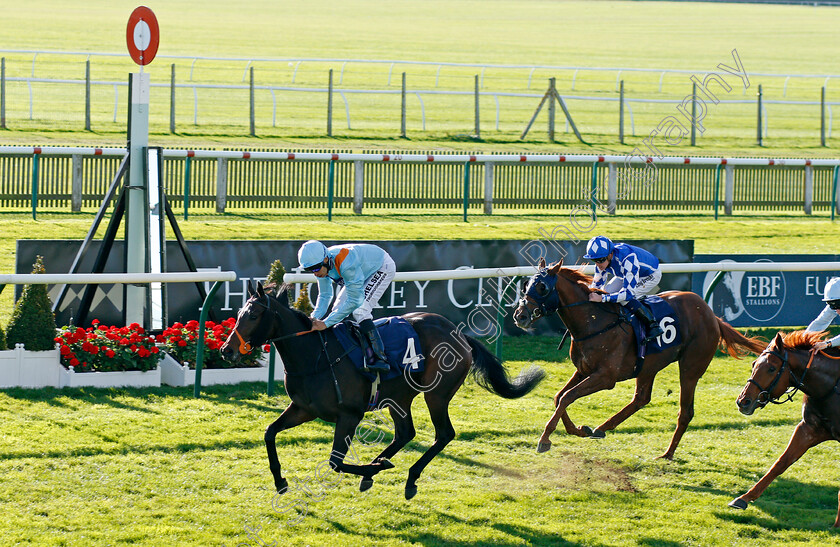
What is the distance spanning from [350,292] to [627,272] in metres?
2.15

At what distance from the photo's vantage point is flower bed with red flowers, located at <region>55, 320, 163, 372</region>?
28.7 ft

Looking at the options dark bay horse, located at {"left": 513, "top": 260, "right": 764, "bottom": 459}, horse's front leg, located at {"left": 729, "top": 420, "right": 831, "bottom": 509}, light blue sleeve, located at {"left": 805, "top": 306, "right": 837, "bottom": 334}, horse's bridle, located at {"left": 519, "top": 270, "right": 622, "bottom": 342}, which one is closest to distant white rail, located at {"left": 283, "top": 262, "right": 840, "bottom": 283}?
dark bay horse, located at {"left": 513, "top": 260, "right": 764, "bottom": 459}

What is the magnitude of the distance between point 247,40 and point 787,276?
32.5 m

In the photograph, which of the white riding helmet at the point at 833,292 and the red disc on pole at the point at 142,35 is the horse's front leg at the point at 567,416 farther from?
the red disc on pole at the point at 142,35

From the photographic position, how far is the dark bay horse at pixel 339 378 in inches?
257

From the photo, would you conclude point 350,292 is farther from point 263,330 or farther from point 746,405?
point 746,405

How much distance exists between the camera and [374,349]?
22.3 ft

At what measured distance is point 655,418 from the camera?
28.7ft

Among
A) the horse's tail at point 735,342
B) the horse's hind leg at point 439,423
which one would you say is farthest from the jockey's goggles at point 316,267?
the horse's tail at point 735,342

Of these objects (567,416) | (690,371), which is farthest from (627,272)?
(567,416)

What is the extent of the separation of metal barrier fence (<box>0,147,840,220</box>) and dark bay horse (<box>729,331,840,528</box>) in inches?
368

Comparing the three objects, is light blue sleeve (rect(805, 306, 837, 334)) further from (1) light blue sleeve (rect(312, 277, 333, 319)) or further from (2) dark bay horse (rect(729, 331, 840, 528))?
(1) light blue sleeve (rect(312, 277, 333, 319))

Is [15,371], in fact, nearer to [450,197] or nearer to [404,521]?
[404,521]

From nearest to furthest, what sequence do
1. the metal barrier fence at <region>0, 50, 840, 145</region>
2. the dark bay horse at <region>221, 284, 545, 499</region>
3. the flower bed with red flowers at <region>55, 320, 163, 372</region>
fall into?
the dark bay horse at <region>221, 284, 545, 499</region>
the flower bed with red flowers at <region>55, 320, 163, 372</region>
the metal barrier fence at <region>0, 50, 840, 145</region>
